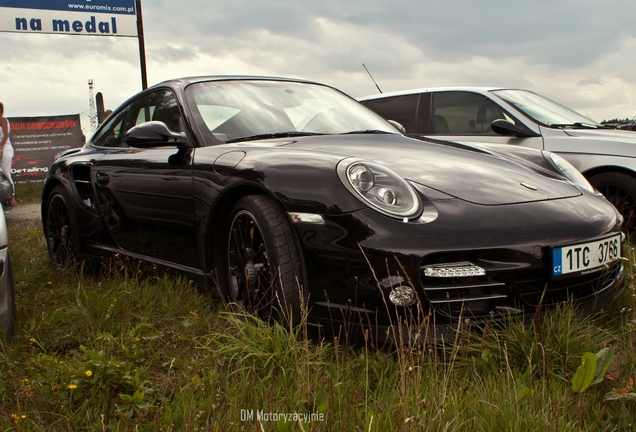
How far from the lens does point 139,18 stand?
12.4 m

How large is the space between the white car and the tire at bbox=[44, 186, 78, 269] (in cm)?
288

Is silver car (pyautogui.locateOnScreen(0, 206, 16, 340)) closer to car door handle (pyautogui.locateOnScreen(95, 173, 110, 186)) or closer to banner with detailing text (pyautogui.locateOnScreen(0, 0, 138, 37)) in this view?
car door handle (pyautogui.locateOnScreen(95, 173, 110, 186))

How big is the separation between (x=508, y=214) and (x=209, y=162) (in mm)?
1406

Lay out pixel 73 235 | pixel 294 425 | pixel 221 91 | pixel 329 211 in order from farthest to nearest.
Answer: pixel 73 235 < pixel 221 91 < pixel 329 211 < pixel 294 425

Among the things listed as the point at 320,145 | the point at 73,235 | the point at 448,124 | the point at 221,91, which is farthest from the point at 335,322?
the point at 448,124

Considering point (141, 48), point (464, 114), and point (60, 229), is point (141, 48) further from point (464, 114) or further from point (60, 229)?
point (60, 229)

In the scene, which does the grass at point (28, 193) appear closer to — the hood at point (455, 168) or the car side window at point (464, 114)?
the car side window at point (464, 114)

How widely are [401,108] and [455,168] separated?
3738mm

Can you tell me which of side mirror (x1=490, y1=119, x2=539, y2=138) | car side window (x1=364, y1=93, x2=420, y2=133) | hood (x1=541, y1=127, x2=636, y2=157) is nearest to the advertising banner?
car side window (x1=364, y1=93, x2=420, y2=133)

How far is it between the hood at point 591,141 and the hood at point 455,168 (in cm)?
196

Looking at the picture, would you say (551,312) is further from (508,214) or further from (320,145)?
(320,145)

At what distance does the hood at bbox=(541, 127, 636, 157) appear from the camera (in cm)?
497

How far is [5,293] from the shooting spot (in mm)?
2549

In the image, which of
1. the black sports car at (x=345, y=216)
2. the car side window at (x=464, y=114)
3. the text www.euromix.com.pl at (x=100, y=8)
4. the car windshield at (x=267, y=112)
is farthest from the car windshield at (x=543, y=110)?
the text www.euromix.com.pl at (x=100, y=8)
